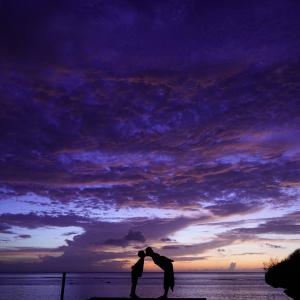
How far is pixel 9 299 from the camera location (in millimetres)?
93938

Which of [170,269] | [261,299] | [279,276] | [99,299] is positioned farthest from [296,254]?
[261,299]

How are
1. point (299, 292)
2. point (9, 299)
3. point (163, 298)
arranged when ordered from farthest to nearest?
point (9, 299) < point (299, 292) < point (163, 298)

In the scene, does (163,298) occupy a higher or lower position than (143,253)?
lower

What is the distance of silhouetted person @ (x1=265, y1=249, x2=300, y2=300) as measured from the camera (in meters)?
24.2

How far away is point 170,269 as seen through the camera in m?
16.7

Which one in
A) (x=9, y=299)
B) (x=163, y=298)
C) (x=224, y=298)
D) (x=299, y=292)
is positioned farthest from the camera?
(x=224, y=298)

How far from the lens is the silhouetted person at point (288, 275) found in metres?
24.2

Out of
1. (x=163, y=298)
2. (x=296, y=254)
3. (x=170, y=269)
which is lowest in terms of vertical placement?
(x=163, y=298)

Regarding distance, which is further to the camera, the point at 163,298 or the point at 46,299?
the point at 46,299

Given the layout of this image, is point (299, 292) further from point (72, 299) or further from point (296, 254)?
point (72, 299)

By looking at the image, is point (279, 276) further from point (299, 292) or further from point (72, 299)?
point (72, 299)

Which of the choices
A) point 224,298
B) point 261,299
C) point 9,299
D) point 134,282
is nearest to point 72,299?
point 9,299

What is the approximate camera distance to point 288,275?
2477 centimetres

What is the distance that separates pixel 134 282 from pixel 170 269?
1658 mm
